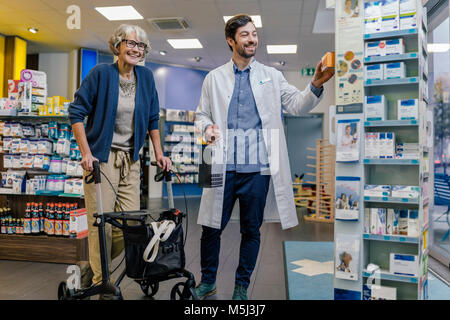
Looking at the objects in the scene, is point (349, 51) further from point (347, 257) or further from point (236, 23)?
point (347, 257)

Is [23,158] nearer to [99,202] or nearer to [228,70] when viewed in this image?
[99,202]

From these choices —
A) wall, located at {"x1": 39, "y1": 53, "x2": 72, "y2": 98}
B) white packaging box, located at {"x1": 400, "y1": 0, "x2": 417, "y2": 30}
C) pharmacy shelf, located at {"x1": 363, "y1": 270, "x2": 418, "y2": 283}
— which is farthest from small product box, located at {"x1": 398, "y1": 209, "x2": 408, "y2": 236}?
wall, located at {"x1": 39, "y1": 53, "x2": 72, "y2": 98}

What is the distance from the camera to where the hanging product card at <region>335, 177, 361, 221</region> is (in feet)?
6.28

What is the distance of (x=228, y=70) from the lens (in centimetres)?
230

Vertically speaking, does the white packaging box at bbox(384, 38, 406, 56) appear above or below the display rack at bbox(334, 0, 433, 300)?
above

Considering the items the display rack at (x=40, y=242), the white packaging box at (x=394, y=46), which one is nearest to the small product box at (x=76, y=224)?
the display rack at (x=40, y=242)

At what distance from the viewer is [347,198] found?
6.35 ft

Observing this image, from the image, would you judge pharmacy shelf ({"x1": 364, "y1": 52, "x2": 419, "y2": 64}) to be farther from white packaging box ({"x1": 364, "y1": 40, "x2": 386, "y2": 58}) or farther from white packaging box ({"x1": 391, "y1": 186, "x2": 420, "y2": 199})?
white packaging box ({"x1": 391, "y1": 186, "x2": 420, "y2": 199})

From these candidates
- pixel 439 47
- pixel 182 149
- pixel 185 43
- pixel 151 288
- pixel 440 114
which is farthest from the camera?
pixel 182 149

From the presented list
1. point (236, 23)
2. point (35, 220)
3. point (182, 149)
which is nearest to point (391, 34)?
point (236, 23)

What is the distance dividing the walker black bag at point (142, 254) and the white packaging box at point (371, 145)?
1143 mm

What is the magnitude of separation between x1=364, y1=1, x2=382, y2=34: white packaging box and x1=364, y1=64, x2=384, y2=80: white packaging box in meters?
0.19

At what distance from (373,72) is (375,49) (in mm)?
124

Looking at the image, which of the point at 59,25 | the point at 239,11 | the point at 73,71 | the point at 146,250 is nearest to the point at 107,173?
the point at 146,250
